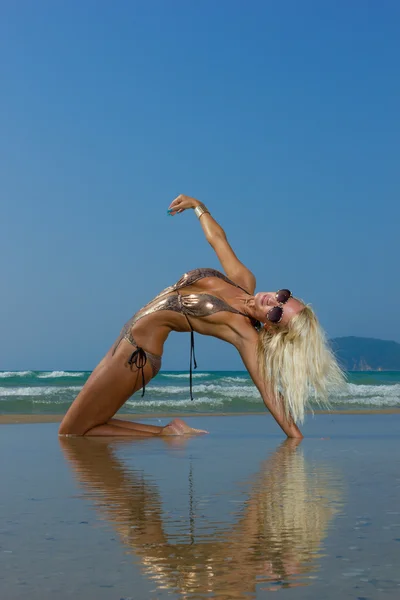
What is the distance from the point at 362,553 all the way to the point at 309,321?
4200 mm

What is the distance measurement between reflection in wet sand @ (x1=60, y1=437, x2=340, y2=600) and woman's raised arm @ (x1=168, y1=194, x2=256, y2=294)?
2.79 meters

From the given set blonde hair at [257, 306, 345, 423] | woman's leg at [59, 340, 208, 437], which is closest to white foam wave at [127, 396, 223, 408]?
woman's leg at [59, 340, 208, 437]

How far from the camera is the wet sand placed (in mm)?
2592

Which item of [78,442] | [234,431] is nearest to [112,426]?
[78,442]

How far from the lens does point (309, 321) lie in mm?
7109

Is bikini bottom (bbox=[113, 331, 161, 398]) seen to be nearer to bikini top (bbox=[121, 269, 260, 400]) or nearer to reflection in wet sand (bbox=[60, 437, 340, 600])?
bikini top (bbox=[121, 269, 260, 400])

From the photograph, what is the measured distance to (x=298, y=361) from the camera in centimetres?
702

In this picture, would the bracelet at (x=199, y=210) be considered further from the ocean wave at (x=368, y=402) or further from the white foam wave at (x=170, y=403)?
the ocean wave at (x=368, y=402)

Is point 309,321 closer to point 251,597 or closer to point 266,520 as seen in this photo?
point 266,520

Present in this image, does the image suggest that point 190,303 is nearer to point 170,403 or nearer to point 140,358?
point 140,358

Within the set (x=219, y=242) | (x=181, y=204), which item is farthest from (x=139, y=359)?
(x=181, y=204)

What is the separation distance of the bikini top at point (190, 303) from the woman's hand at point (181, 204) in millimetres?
1075

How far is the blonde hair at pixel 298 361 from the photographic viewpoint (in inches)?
274

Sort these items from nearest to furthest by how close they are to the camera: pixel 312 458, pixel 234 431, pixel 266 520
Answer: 1. pixel 266 520
2. pixel 312 458
3. pixel 234 431
